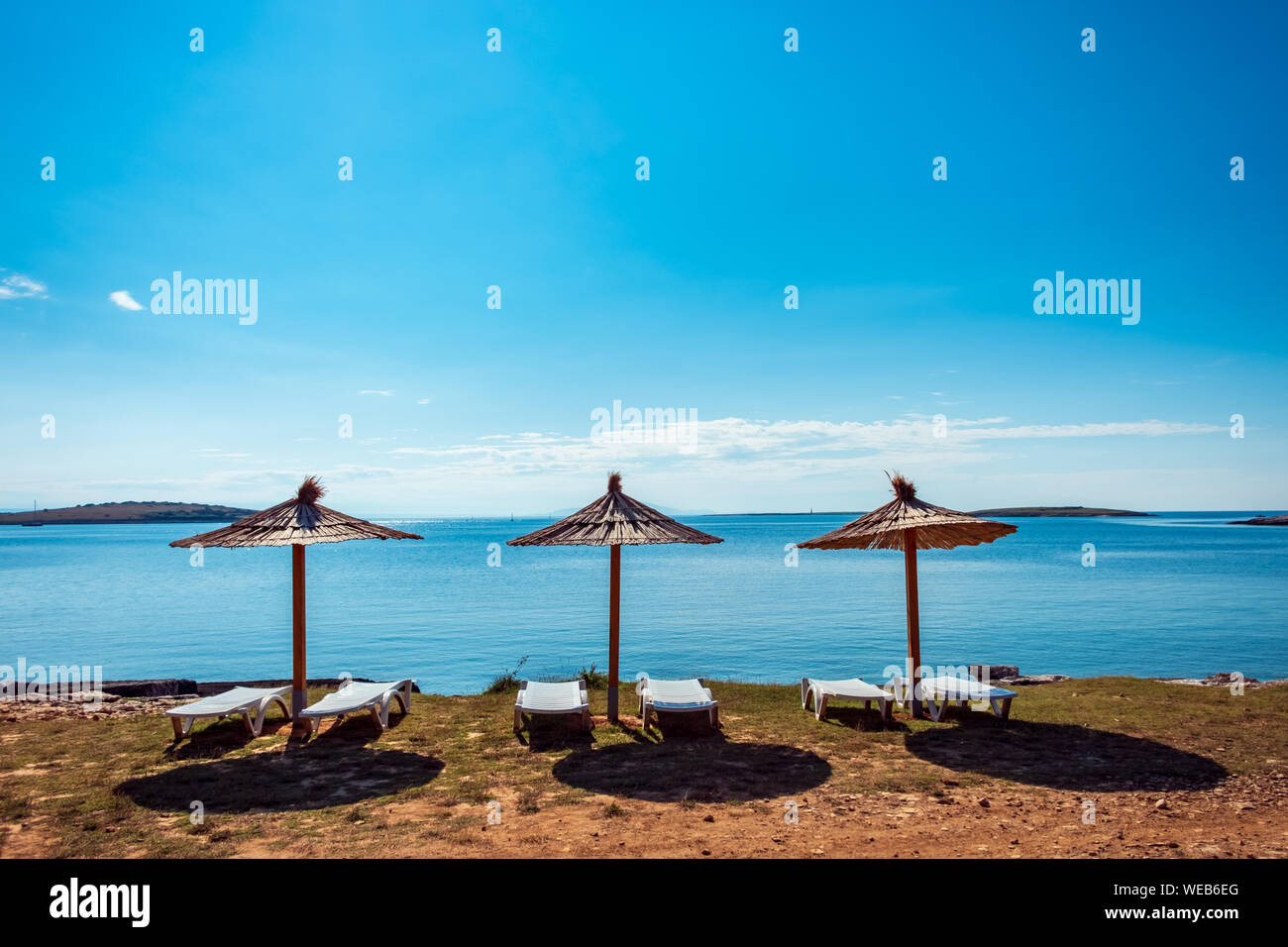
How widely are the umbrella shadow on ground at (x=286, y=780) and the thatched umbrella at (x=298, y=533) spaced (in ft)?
3.86

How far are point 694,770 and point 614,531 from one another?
3053 millimetres

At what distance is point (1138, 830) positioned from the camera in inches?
211

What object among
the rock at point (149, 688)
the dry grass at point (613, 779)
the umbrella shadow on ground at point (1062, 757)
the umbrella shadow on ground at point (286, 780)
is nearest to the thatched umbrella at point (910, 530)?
the umbrella shadow on ground at point (1062, 757)

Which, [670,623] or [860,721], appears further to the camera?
[670,623]

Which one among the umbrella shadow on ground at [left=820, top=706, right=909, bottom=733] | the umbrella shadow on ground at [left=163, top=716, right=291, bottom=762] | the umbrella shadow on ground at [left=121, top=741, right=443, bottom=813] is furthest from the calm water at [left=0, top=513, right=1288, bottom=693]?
the umbrella shadow on ground at [left=121, top=741, right=443, bottom=813]

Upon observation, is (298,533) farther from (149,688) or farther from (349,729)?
(149,688)

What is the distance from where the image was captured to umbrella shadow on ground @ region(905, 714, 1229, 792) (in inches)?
260

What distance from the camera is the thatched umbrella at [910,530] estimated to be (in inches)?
354

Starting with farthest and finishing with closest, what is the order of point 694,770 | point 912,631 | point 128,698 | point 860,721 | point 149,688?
point 149,688 < point 128,698 < point 912,631 < point 860,721 < point 694,770

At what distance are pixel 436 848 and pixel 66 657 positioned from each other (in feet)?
77.6

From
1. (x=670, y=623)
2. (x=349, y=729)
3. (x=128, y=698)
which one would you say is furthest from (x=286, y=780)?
(x=670, y=623)

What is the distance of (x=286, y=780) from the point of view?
6.95 meters
